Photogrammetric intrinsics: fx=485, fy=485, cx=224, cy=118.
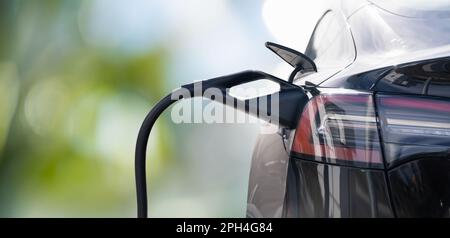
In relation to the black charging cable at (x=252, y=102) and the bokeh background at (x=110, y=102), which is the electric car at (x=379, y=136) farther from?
the bokeh background at (x=110, y=102)

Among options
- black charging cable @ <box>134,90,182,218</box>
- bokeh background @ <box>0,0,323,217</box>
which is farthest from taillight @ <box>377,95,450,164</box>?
bokeh background @ <box>0,0,323,217</box>

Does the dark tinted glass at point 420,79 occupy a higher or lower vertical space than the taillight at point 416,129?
higher

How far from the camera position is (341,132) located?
→ 1.25m

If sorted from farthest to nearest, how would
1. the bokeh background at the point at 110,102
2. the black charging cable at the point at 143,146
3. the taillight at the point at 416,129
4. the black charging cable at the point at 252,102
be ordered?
1. the bokeh background at the point at 110,102
2. the black charging cable at the point at 143,146
3. the black charging cable at the point at 252,102
4. the taillight at the point at 416,129

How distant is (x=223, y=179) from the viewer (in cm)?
262

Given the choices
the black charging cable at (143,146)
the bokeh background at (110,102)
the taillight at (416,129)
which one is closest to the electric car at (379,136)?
the taillight at (416,129)

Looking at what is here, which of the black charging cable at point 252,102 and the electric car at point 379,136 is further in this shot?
the black charging cable at point 252,102

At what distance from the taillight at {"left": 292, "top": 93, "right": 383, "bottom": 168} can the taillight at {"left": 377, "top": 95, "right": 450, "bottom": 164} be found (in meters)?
0.03

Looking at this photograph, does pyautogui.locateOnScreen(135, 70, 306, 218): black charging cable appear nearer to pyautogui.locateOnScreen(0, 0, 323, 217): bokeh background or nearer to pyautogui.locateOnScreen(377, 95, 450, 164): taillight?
pyautogui.locateOnScreen(377, 95, 450, 164): taillight

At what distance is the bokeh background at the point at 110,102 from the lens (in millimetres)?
2574

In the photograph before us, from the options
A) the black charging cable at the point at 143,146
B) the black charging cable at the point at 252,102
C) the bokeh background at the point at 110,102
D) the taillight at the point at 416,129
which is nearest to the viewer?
the taillight at the point at 416,129

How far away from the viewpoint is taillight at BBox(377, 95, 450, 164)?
119 centimetres

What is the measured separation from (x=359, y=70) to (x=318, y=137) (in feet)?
0.77
